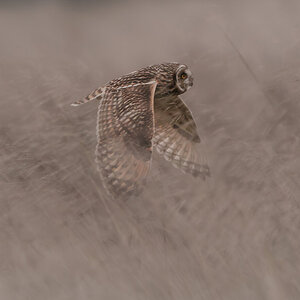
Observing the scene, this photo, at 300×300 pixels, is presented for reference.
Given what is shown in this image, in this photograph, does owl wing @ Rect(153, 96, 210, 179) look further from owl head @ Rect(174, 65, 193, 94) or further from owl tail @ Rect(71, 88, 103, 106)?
owl tail @ Rect(71, 88, 103, 106)

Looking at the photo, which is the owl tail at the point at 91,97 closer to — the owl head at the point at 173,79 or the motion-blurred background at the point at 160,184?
the motion-blurred background at the point at 160,184

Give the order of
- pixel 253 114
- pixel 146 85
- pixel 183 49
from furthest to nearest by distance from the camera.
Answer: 1. pixel 183 49
2. pixel 253 114
3. pixel 146 85

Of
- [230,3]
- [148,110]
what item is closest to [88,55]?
[148,110]

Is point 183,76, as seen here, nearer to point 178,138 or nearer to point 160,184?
point 178,138

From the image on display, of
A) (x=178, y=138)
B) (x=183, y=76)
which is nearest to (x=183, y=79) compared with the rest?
(x=183, y=76)

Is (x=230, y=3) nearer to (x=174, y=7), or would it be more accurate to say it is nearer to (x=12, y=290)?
(x=174, y=7)

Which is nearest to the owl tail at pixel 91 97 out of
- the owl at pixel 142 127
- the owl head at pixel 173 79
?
the owl at pixel 142 127

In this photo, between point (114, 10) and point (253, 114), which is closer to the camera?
point (253, 114)
